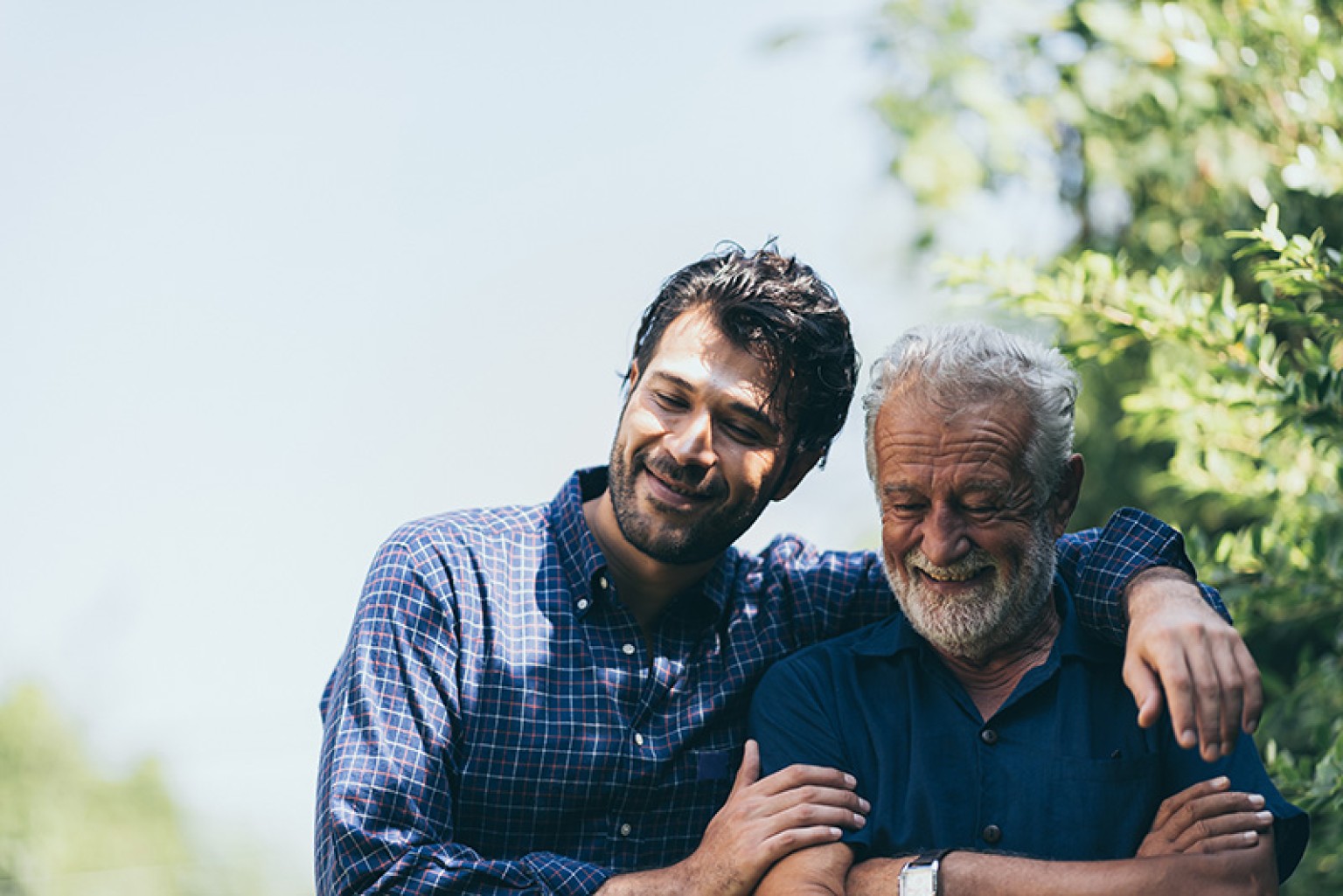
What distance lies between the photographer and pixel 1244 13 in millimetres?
3562

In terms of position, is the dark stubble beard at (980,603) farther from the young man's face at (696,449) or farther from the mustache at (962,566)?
the young man's face at (696,449)

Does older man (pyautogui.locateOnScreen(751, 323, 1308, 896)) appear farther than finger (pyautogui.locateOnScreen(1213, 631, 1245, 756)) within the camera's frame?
Yes

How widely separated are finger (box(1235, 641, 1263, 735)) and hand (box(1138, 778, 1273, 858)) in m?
0.14

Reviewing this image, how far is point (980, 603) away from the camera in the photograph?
8.00ft

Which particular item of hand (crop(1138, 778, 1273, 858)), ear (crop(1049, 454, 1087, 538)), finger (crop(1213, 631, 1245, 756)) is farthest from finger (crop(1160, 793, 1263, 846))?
ear (crop(1049, 454, 1087, 538))

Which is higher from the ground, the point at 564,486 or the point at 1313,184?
Result: the point at 1313,184

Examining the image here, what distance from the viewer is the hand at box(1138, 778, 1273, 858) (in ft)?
7.13

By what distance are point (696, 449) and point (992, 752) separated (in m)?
0.69


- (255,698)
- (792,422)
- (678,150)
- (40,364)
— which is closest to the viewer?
(792,422)

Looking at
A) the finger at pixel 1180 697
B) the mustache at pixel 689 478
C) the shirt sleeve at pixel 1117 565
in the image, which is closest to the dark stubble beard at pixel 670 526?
the mustache at pixel 689 478

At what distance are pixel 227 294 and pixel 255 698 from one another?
341 inches

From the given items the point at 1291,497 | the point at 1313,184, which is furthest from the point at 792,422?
the point at 1291,497

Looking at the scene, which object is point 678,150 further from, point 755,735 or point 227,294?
point 755,735

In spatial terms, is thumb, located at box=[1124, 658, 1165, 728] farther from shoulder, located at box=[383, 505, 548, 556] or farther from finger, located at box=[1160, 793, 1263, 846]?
shoulder, located at box=[383, 505, 548, 556]
